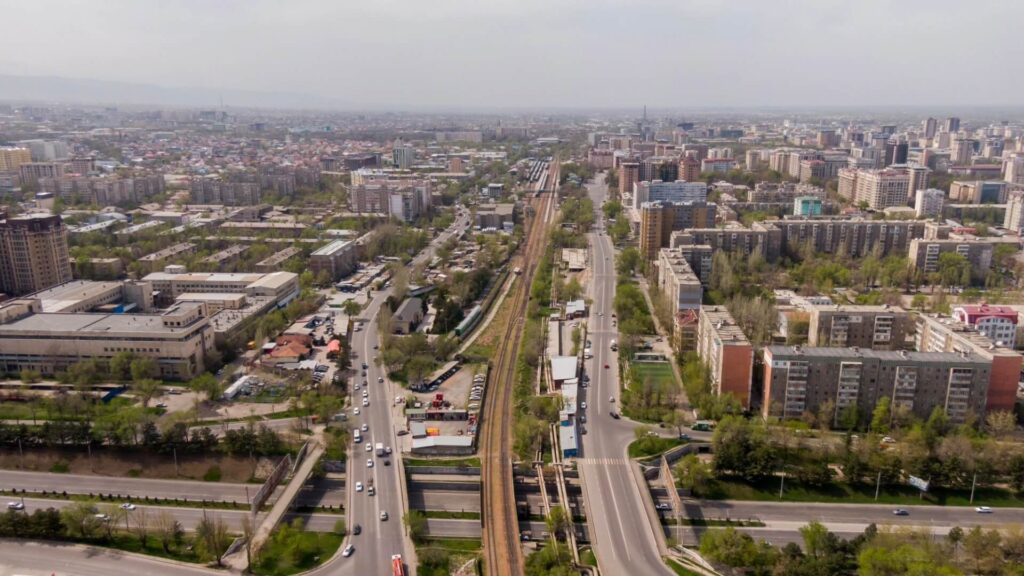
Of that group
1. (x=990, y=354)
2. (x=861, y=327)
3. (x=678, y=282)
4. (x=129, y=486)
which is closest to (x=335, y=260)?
(x=678, y=282)

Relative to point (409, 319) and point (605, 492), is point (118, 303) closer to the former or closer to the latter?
point (409, 319)

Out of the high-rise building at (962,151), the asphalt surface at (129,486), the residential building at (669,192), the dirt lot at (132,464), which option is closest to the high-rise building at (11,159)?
the residential building at (669,192)

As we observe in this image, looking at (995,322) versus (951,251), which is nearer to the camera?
(995,322)

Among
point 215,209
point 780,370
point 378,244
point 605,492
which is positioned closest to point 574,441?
point 605,492

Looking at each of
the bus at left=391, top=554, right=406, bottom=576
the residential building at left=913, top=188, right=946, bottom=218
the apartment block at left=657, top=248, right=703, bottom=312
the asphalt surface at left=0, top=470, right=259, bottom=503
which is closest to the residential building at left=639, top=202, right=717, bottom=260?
the apartment block at left=657, top=248, right=703, bottom=312

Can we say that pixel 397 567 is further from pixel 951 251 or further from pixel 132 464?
pixel 951 251

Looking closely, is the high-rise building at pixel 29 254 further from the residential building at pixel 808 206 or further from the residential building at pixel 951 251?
the residential building at pixel 808 206
